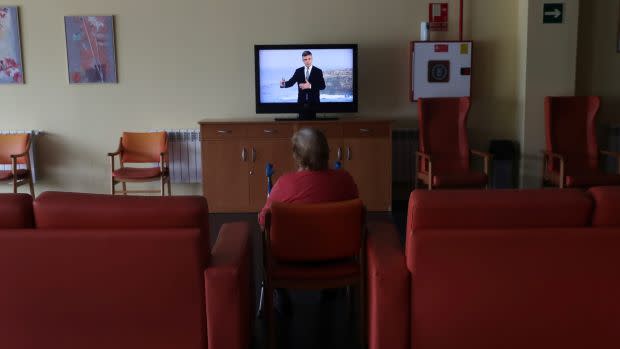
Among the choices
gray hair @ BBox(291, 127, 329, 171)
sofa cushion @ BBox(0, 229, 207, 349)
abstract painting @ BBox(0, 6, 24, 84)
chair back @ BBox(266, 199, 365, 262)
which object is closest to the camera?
sofa cushion @ BBox(0, 229, 207, 349)

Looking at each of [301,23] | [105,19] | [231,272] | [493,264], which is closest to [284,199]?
[231,272]

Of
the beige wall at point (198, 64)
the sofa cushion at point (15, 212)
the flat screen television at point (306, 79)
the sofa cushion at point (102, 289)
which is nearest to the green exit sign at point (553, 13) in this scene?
the beige wall at point (198, 64)

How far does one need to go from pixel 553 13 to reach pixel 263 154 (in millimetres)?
3005

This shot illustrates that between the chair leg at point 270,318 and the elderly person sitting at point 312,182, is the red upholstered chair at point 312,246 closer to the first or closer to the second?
the chair leg at point 270,318

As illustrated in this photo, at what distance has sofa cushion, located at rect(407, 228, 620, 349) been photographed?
6.76 ft

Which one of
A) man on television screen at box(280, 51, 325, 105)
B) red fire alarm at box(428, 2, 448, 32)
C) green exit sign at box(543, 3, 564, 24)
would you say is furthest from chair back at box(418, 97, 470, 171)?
green exit sign at box(543, 3, 564, 24)

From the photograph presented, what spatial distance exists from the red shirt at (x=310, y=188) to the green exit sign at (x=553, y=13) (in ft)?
12.3

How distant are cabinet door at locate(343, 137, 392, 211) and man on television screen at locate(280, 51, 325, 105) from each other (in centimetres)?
54

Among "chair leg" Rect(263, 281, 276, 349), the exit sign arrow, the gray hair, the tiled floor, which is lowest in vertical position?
the tiled floor

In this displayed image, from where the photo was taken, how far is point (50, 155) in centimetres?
586

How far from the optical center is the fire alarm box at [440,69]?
561 centimetres

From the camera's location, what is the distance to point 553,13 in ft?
17.9

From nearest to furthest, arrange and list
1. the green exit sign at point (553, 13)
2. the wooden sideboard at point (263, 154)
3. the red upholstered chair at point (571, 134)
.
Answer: the red upholstered chair at point (571, 134), the wooden sideboard at point (263, 154), the green exit sign at point (553, 13)

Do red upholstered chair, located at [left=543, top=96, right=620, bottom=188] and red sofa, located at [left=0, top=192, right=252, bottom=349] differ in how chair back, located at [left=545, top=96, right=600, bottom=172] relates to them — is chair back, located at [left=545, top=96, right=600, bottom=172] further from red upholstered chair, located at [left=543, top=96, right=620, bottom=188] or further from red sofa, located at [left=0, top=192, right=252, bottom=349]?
red sofa, located at [left=0, top=192, right=252, bottom=349]
